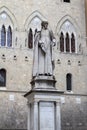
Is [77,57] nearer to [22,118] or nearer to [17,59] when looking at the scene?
[17,59]

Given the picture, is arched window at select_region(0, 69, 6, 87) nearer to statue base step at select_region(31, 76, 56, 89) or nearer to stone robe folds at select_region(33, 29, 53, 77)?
stone robe folds at select_region(33, 29, 53, 77)

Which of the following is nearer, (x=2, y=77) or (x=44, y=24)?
(x=44, y=24)

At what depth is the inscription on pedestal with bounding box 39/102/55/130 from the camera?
11.6 m

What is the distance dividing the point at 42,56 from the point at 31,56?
13153mm

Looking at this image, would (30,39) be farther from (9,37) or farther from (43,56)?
(43,56)

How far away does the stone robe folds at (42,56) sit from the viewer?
39.6 ft

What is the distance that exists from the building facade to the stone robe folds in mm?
12254

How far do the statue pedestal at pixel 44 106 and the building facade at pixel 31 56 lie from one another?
1235 cm

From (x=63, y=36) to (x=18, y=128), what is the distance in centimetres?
751

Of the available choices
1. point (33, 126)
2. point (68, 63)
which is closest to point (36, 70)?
point (33, 126)

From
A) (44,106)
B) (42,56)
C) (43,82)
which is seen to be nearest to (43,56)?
(42,56)

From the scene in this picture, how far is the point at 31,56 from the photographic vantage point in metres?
25.3

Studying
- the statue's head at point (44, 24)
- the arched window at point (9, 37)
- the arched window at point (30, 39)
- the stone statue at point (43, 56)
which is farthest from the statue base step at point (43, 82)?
the arched window at point (30, 39)

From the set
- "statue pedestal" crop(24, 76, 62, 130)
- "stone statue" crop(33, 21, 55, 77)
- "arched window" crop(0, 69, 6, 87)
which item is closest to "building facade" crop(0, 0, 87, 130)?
"arched window" crop(0, 69, 6, 87)
